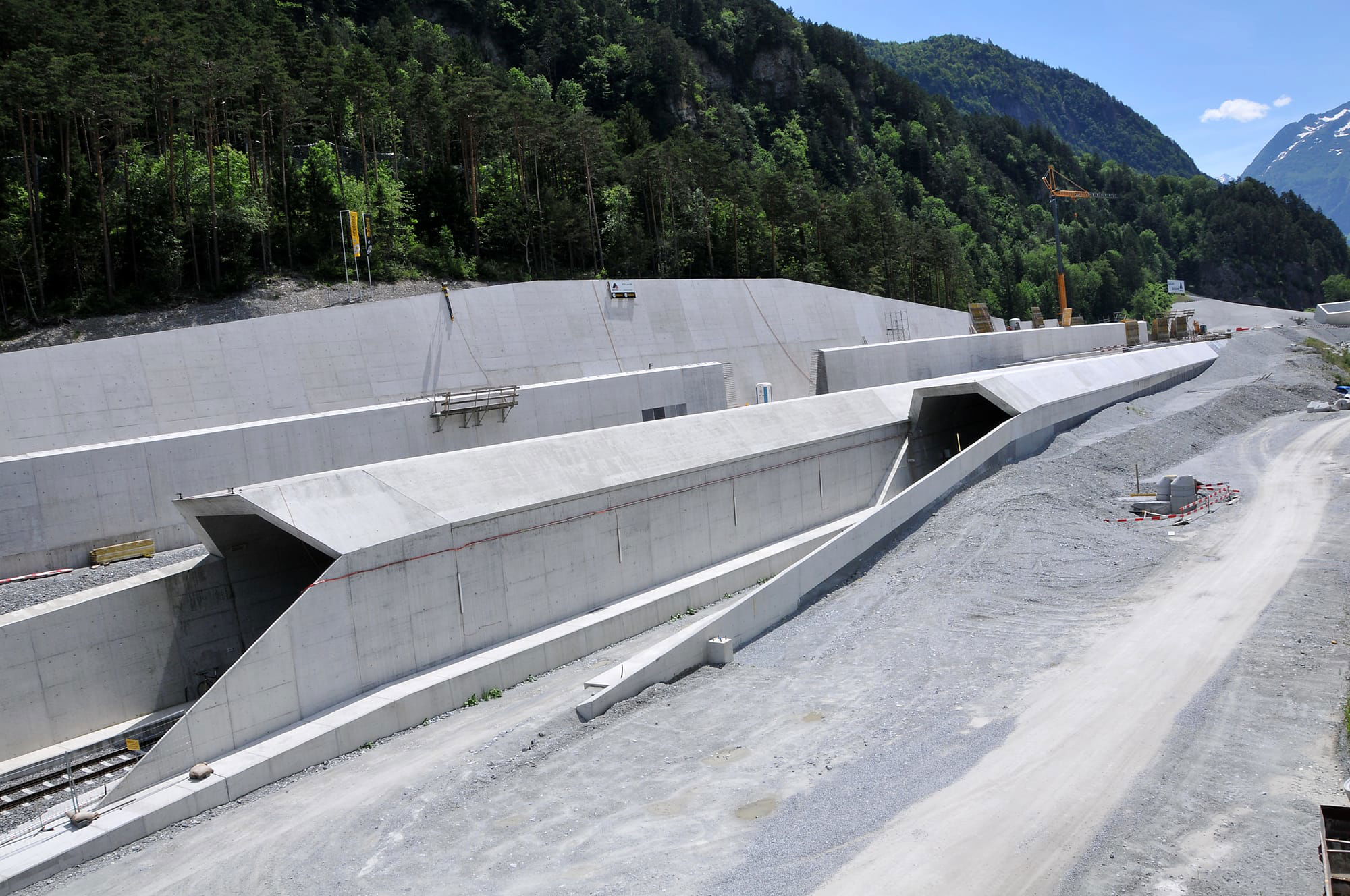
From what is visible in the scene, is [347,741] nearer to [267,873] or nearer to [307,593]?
[307,593]

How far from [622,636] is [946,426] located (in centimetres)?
1514

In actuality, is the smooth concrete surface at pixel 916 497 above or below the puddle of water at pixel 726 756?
above

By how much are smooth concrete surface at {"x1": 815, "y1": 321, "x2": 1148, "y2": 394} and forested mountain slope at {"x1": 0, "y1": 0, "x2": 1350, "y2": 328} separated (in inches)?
565

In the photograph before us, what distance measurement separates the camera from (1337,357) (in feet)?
172

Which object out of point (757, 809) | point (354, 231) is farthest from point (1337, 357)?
point (757, 809)

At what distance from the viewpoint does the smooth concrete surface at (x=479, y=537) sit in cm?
1323

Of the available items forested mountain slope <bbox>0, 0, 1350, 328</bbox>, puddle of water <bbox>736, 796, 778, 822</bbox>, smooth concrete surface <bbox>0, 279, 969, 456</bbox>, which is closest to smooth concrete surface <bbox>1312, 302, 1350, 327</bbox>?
forested mountain slope <bbox>0, 0, 1350, 328</bbox>

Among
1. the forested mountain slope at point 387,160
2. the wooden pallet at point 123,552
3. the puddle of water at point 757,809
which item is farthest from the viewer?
the forested mountain slope at point 387,160

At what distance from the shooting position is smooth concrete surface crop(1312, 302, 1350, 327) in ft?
234

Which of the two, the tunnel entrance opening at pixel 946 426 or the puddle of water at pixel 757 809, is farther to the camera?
the tunnel entrance opening at pixel 946 426

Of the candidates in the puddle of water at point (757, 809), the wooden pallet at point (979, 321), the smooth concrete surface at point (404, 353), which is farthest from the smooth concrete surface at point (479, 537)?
the wooden pallet at point (979, 321)

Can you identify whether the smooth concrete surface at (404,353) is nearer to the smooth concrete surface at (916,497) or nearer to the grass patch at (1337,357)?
the smooth concrete surface at (916,497)

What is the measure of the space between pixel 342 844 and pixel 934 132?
12845cm

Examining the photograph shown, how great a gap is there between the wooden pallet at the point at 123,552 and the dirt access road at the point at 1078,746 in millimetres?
14491
